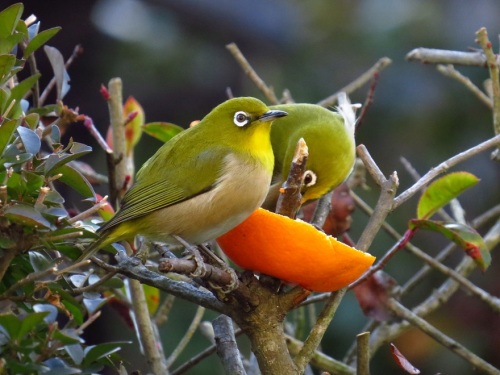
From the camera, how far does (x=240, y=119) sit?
2785mm

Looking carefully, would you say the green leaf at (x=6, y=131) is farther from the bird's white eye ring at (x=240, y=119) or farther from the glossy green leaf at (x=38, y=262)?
the bird's white eye ring at (x=240, y=119)

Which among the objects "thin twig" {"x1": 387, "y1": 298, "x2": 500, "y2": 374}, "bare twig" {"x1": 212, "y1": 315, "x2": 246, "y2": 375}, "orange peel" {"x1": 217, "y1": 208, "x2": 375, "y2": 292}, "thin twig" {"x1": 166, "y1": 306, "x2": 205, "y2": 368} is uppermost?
"orange peel" {"x1": 217, "y1": 208, "x2": 375, "y2": 292}

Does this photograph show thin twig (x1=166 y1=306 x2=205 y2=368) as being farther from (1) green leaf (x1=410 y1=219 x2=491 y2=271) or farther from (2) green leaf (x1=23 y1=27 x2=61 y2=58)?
(2) green leaf (x1=23 y1=27 x2=61 y2=58)

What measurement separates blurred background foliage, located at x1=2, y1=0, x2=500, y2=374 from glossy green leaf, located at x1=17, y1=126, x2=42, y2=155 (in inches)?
137

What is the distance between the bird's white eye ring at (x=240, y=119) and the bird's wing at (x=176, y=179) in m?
0.10

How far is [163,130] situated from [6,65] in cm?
107

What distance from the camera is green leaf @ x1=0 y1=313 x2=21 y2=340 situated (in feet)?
6.31

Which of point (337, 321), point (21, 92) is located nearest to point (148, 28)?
point (337, 321)

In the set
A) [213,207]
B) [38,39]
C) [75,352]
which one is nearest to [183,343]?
[213,207]

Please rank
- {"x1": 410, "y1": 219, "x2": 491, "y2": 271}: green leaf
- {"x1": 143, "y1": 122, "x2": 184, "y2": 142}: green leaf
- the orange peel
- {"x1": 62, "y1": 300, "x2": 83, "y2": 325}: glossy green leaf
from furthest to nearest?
{"x1": 143, "y1": 122, "x2": 184, "y2": 142}: green leaf → {"x1": 410, "y1": 219, "x2": 491, "y2": 271}: green leaf → {"x1": 62, "y1": 300, "x2": 83, "y2": 325}: glossy green leaf → the orange peel

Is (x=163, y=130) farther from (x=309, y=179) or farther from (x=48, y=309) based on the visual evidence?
(x=48, y=309)

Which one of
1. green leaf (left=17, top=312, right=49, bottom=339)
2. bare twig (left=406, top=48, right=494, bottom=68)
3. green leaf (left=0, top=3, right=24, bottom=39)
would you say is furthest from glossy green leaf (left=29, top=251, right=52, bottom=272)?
bare twig (left=406, top=48, right=494, bottom=68)

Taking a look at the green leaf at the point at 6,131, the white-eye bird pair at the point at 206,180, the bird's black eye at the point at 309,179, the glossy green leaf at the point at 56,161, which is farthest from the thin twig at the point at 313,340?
the bird's black eye at the point at 309,179

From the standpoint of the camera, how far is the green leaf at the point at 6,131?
6.23 ft
